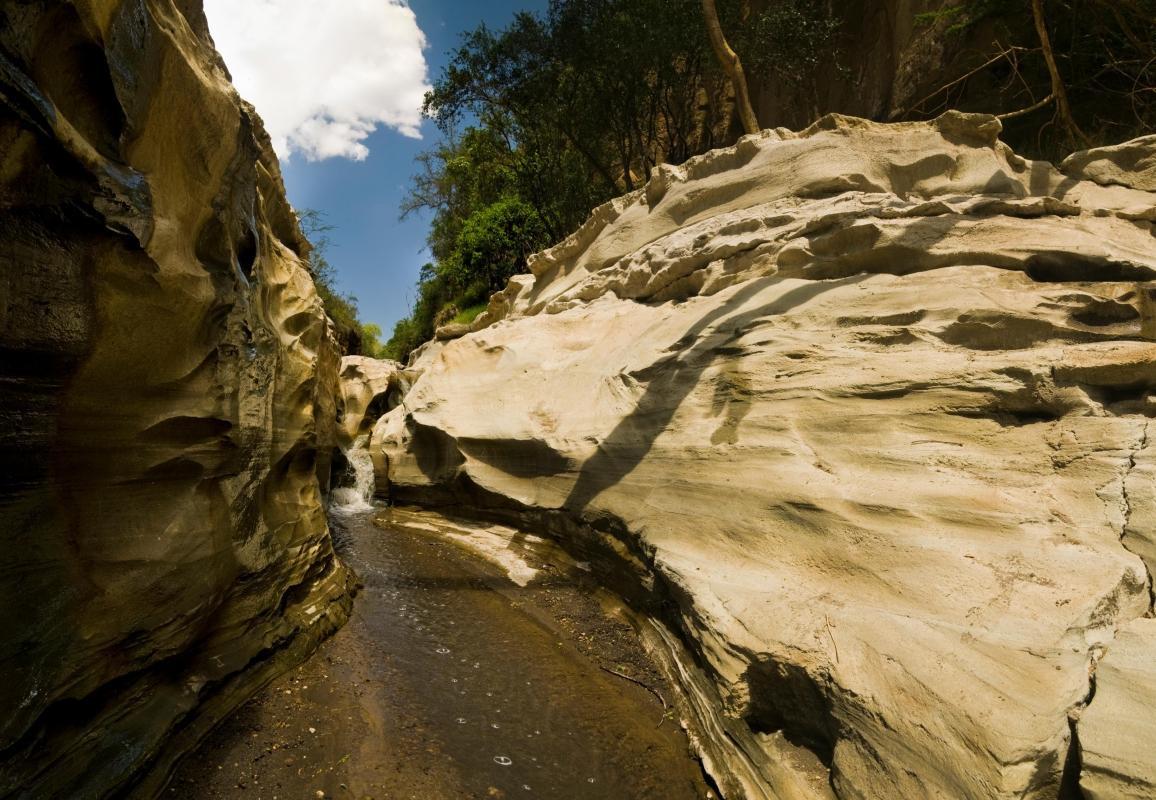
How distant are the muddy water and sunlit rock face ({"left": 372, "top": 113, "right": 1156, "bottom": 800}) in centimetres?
46

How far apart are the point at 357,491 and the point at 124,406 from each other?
7171mm

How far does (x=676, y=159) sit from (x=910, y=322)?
1400 cm

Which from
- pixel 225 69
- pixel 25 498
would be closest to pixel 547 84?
pixel 225 69

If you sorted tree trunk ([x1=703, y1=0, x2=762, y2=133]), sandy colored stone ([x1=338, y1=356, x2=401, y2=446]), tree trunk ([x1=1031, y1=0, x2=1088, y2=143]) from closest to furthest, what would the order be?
tree trunk ([x1=1031, y1=0, x2=1088, y2=143]), tree trunk ([x1=703, y1=0, x2=762, y2=133]), sandy colored stone ([x1=338, y1=356, x2=401, y2=446])

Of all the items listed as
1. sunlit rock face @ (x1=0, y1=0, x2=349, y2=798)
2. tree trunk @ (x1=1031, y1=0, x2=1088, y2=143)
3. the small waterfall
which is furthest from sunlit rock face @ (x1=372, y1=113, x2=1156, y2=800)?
sunlit rock face @ (x1=0, y1=0, x2=349, y2=798)

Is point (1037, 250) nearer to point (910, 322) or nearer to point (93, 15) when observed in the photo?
point (910, 322)

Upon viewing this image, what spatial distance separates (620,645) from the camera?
4496 mm

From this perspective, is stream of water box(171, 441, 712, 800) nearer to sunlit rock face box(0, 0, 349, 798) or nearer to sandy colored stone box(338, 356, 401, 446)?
sunlit rock face box(0, 0, 349, 798)

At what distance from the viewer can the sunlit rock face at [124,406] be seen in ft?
7.72

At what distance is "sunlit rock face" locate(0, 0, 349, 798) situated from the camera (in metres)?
2.35

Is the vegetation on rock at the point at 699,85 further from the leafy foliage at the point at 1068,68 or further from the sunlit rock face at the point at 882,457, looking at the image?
the sunlit rock face at the point at 882,457

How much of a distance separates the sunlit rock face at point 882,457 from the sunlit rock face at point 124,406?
9.73 feet

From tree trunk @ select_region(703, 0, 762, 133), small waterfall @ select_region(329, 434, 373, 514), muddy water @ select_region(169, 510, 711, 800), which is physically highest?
tree trunk @ select_region(703, 0, 762, 133)

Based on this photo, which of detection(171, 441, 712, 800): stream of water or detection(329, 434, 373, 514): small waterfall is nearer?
detection(171, 441, 712, 800): stream of water
